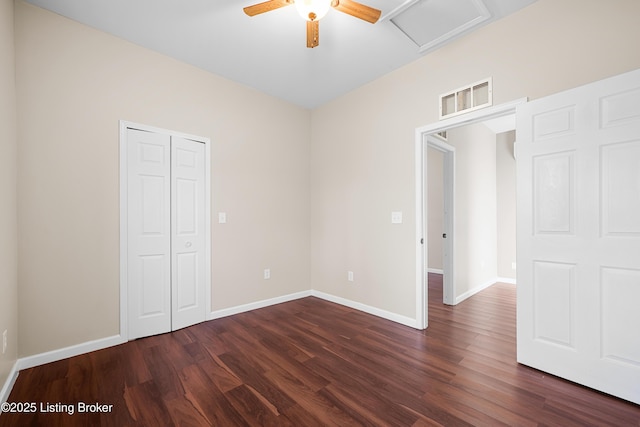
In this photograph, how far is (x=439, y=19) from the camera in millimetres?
2262

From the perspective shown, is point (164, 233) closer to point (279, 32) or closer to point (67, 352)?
point (67, 352)

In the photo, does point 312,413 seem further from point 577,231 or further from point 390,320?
point 577,231

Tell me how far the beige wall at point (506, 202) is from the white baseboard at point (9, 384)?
6311mm

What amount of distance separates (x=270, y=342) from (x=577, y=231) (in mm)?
2632

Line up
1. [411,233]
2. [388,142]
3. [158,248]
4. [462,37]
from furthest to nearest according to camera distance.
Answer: [388,142] → [411,233] → [158,248] → [462,37]

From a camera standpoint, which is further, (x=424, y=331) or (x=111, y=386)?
(x=424, y=331)

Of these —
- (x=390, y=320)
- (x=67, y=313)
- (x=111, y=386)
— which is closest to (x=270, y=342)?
(x=111, y=386)

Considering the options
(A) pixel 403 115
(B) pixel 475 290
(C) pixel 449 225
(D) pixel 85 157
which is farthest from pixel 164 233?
(B) pixel 475 290

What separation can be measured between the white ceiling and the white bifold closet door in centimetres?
93

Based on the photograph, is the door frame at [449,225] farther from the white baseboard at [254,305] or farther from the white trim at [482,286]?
the white baseboard at [254,305]

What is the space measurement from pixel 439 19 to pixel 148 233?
3339mm

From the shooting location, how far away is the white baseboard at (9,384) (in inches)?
67.2

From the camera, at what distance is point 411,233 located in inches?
117

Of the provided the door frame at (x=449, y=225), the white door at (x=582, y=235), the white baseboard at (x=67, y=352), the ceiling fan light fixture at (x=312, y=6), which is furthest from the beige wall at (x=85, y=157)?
the white door at (x=582, y=235)
